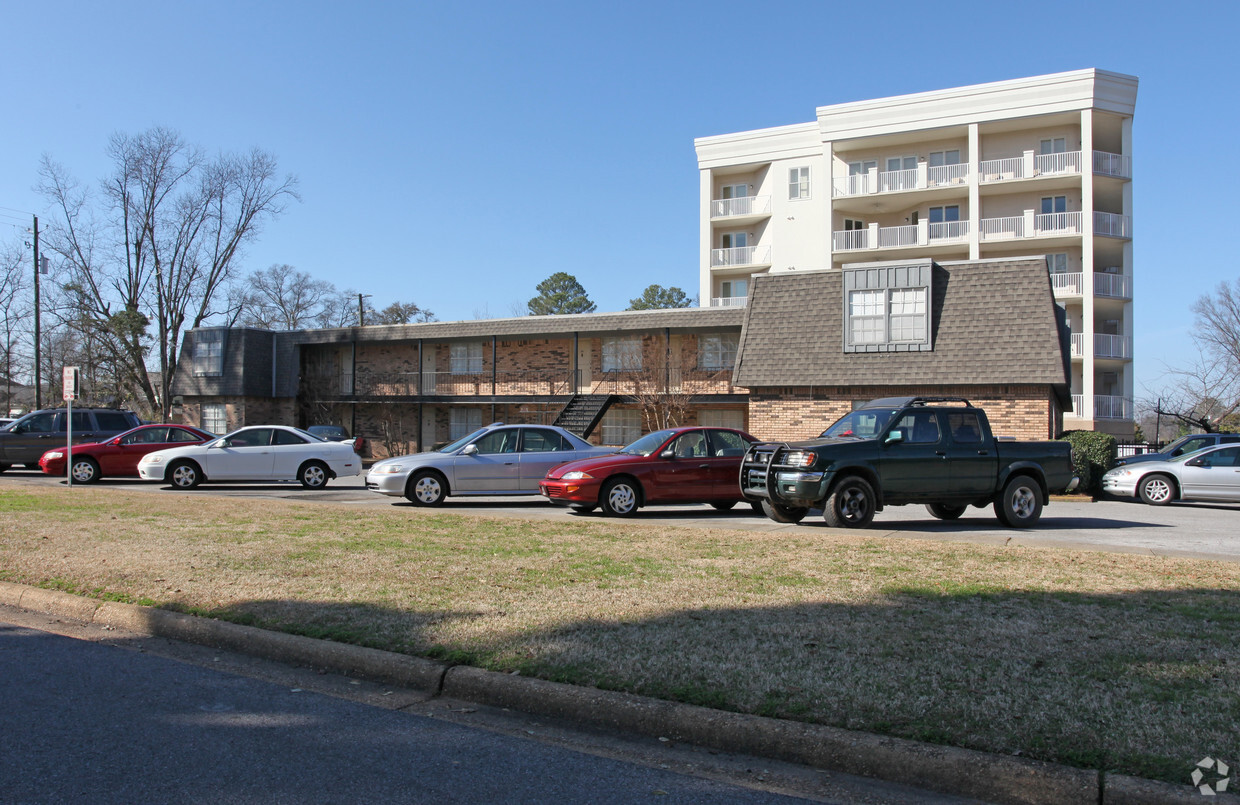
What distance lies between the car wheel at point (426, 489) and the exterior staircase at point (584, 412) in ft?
48.4

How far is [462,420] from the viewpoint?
37.4 metres

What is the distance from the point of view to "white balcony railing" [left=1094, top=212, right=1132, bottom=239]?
39.3 metres

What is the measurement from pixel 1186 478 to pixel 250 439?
1997 centimetres

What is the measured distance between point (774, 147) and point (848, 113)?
5.44m

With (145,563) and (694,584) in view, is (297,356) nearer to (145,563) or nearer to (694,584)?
(145,563)

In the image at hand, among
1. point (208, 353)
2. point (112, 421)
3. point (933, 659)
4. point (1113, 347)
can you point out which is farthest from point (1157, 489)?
point (208, 353)

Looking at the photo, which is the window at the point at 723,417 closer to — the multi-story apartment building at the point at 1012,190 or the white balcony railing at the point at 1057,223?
the multi-story apartment building at the point at 1012,190

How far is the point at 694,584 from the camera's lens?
7.58 metres

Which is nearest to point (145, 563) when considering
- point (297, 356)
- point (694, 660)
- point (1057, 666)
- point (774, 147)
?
point (694, 660)

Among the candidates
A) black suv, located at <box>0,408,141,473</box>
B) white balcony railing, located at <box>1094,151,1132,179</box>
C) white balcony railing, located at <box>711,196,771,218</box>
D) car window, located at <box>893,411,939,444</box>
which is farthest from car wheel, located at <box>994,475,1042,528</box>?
white balcony railing, located at <box>711,196,771,218</box>

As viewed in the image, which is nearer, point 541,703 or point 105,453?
point 541,703

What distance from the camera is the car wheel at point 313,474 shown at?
20.1 metres

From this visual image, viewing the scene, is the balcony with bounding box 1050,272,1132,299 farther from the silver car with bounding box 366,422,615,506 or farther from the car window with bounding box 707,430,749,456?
the silver car with bounding box 366,422,615,506

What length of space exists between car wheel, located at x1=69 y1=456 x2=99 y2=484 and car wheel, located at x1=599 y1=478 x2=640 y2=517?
47.3ft
